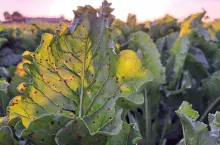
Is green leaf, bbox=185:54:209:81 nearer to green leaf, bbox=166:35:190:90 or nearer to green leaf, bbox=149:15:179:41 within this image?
green leaf, bbox=166:35:190:90

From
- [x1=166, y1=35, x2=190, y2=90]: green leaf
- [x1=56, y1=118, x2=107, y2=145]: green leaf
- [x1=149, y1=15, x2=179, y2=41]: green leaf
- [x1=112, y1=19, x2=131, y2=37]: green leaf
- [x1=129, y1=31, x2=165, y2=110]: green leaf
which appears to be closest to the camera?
[x1=56, y1=118, x2=107, y2=145]: green leaf

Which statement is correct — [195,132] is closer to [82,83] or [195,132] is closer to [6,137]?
[82,83]

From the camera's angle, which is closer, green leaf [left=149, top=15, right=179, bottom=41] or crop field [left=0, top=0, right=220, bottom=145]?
crop field [left=0, top=0, right=220, bottom=145]

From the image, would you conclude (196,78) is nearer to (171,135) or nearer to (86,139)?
(171,135)

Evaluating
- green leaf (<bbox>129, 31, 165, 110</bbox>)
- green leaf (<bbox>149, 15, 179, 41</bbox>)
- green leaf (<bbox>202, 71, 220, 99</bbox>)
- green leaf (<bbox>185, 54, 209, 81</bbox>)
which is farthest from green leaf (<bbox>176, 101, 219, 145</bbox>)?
green leaf (<bbox>149, 15, 179, 41</bbox>)

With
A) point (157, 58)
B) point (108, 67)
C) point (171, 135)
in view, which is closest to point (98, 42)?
point (108, 67)

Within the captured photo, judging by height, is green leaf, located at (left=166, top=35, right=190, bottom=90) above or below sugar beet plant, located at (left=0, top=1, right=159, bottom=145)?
below

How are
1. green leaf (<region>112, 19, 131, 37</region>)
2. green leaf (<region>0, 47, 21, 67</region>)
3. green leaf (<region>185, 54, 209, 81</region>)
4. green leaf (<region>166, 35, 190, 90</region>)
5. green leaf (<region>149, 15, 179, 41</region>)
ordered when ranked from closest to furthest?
1. green leaf (<region>166, 35, 190, 90</region>)
2. green leaf (<region>185, 54, 209, 81</region>)
3. green leaf (<region>0, 47, 21, 67</region>)
4. green leaf (<region>149, 15, 179, 41</region>)
5. green leaf (<region>112, 19, 131, 37</region>)

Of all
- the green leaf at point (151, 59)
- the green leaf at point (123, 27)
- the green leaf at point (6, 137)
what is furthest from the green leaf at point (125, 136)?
the green leaf at point (123, 27)

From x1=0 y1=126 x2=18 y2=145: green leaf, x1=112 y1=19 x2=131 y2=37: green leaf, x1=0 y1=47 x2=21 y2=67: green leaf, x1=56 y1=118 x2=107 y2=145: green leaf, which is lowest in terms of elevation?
x1=0 y1=47 x2=21 y2=67: green leaf
